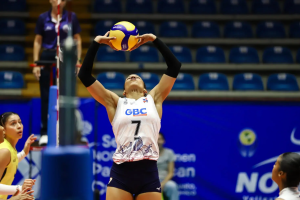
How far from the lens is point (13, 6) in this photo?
31.8 feet

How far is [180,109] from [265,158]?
1701mm

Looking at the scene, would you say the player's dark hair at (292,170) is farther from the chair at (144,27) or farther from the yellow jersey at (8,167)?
the chair at (144,27)

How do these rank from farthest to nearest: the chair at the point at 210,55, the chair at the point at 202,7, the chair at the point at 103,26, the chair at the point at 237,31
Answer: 1. the chair at the point at 202,7
2. the chair at the point at 237,31
3. the chair at the point at 103,26
4. the chair at the point at 210,55

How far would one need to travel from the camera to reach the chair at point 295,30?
9.79 meters

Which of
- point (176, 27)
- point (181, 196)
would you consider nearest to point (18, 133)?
point (181, 196)

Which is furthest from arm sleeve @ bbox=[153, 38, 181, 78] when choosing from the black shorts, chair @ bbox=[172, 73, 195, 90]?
chair @ bbox=[172, 73, 195, 90]

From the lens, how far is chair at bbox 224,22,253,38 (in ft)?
31.8

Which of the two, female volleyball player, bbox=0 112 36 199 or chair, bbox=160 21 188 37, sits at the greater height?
chair, bbox=160 21 188 37

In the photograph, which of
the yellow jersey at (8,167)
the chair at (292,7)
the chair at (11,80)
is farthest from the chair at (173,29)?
the yellow jersey at (8,167)

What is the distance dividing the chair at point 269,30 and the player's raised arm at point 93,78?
6910mm

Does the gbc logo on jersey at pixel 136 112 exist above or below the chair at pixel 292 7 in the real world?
below

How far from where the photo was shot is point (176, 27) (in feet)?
31.5

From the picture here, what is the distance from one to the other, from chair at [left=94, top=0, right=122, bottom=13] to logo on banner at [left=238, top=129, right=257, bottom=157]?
15.8ft

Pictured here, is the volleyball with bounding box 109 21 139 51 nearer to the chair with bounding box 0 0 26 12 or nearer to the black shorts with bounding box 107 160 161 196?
the black shorts with bounding box 107 160 161 196
